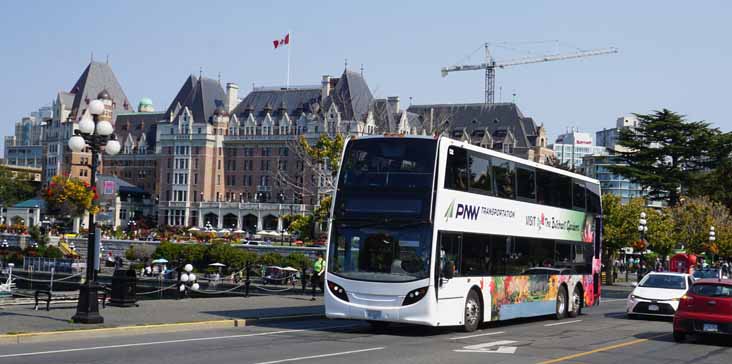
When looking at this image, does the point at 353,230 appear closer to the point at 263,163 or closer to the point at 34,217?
the point at 34,217

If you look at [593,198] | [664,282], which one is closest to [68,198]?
[593,198]

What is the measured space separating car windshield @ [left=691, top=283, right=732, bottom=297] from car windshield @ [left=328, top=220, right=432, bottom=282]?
5.83m

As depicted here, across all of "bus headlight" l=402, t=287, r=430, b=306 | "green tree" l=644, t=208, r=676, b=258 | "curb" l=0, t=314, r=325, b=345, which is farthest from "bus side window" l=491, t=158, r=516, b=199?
"green tree" l=644, t=208, r=676, b=258

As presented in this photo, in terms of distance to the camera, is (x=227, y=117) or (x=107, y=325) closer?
(x=107, y=325)

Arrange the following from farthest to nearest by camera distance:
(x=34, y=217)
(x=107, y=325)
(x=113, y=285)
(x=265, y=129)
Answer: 1. (x=265, y=129)
2. (x=34, y=217)
3. (x=113, y=285)
4. (x=107, y=325)

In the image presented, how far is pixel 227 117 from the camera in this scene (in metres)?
143

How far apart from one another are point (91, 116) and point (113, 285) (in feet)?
17.1

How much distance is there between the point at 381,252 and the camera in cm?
2014

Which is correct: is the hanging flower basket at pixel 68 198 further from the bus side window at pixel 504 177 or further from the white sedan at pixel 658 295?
the bus side window at pixel 504 177

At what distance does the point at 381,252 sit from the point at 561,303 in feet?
29.6

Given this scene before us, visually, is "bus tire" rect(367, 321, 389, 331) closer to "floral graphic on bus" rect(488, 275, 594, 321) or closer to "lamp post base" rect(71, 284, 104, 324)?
"floral graphic on bus" rect(488, 275, 594, 321)

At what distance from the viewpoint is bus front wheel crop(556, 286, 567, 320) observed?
2696 centimetres

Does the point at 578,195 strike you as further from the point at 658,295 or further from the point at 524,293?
the point at 524,293

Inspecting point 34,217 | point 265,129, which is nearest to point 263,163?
point 265,129
